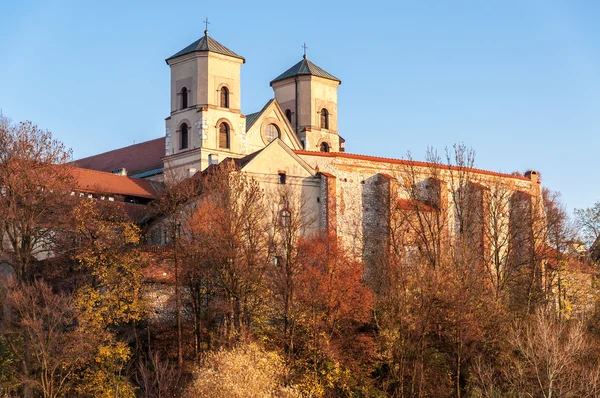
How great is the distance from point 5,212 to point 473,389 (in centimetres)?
1907

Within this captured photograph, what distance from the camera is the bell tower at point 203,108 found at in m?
60.7

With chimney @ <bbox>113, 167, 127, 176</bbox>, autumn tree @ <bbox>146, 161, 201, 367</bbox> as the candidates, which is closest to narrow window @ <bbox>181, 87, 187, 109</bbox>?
chimney @ <bbox>113, 167, 127, 176</bbox>

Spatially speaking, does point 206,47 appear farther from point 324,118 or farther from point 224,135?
point 324,118

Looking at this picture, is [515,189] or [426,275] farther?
[515,189]

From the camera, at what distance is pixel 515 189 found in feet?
192

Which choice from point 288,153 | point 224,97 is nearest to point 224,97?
point 224,97

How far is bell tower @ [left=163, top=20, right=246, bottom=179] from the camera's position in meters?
60.7

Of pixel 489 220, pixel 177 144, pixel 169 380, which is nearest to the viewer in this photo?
pixel 169 380

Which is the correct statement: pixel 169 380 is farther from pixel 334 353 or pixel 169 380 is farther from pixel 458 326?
pixel 458 326

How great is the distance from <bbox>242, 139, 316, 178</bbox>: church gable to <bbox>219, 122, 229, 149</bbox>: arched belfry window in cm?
933

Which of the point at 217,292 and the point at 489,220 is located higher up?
the point at 489,220

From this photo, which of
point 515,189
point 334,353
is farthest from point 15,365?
point 515,189

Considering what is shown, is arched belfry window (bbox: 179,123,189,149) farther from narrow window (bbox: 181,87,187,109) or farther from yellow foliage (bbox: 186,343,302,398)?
yellow foliage (bbox: 186,343,302,398)

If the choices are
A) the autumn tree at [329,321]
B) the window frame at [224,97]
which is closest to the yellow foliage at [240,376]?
the autumn tree at [329,321]
